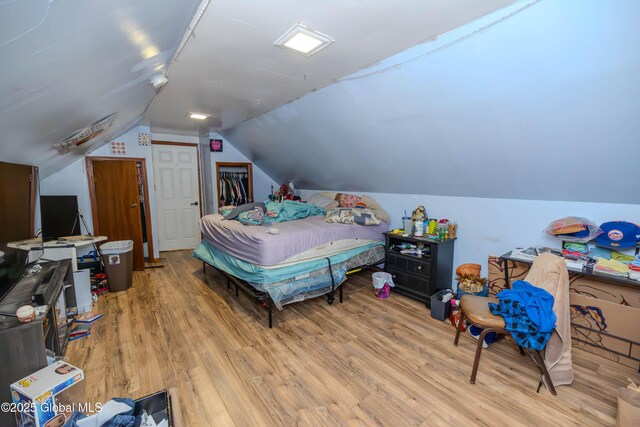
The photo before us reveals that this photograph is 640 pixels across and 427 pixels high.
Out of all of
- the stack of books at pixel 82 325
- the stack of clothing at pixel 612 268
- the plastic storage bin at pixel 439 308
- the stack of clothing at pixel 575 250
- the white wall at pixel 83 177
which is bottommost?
the stack of books at pixel 82 325

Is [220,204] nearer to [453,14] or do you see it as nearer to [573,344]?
[453,14]

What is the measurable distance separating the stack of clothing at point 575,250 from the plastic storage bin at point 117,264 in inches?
195

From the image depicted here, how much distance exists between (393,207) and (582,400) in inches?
106

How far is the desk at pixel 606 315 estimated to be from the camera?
6.98 feet

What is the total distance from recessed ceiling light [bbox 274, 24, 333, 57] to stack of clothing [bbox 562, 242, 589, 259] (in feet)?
8.82

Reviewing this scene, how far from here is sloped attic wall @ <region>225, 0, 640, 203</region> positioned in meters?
1.58

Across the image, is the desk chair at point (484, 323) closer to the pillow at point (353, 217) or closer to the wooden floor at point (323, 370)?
the wooden floor at point (323, 370)

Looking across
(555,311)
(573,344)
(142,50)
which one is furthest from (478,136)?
(142,50)

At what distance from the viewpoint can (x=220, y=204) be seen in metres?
5.91

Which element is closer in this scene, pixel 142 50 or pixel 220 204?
pixel 142 50

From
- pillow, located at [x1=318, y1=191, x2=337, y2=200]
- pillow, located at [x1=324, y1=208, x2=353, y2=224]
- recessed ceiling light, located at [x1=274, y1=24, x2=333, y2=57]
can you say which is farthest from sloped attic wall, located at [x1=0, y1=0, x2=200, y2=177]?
pillow, located at [x1=318, y1=191, x2=337, y2=200]

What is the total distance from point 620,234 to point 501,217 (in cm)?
91

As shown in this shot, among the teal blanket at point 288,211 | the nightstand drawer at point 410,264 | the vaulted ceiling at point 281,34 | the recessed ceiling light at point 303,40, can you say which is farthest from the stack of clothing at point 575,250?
the teal blanket at point 288,211

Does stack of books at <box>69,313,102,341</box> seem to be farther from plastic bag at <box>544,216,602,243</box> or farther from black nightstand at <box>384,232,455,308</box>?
plastic bag at <box>544,216,602,243</box>
